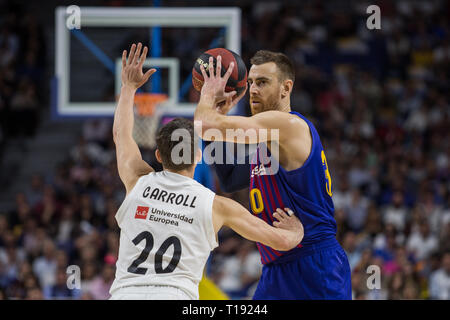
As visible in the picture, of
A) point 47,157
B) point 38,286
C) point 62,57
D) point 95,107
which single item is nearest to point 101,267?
point 38,286

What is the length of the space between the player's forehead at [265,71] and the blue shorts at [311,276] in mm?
1281

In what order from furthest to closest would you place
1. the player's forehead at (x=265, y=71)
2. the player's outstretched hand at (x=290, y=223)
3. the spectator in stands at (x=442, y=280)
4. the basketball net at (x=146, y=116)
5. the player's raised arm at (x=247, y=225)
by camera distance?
the spectator in stands at (x=442, y=280), the basketball net at (x=146, y=116), the player's forehead at (x=265, y=71), the player's outstretched hand at (x=290, y=223), the player's raised arm at (x=247, y=225)

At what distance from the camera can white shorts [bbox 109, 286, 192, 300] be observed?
12.3 ft

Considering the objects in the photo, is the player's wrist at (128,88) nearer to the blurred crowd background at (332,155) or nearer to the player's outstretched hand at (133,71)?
the player's outstretched hand at (133,71)

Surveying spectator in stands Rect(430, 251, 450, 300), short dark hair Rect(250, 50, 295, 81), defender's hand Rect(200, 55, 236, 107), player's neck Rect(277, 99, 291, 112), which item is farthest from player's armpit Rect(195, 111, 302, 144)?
spectator in stands Rect(430, 251, 450, 300)

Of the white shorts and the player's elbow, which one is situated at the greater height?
the player's elbow

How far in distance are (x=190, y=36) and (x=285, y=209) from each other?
1073cm

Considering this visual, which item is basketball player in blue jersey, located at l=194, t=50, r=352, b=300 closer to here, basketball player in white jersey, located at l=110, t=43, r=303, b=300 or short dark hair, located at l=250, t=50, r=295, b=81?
short dark hair, located at l=250, t=50, r=295, b=81

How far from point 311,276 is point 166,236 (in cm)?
122

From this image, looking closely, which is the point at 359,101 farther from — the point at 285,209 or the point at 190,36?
the point at 285,209

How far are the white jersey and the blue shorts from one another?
87 cm

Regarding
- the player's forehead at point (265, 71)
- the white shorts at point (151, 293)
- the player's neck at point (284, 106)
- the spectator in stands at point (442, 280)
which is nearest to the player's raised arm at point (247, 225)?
the white shorts at point (151, 293)

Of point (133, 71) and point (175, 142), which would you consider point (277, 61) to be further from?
point (175, 142)

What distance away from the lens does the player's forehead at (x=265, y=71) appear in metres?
4.84
